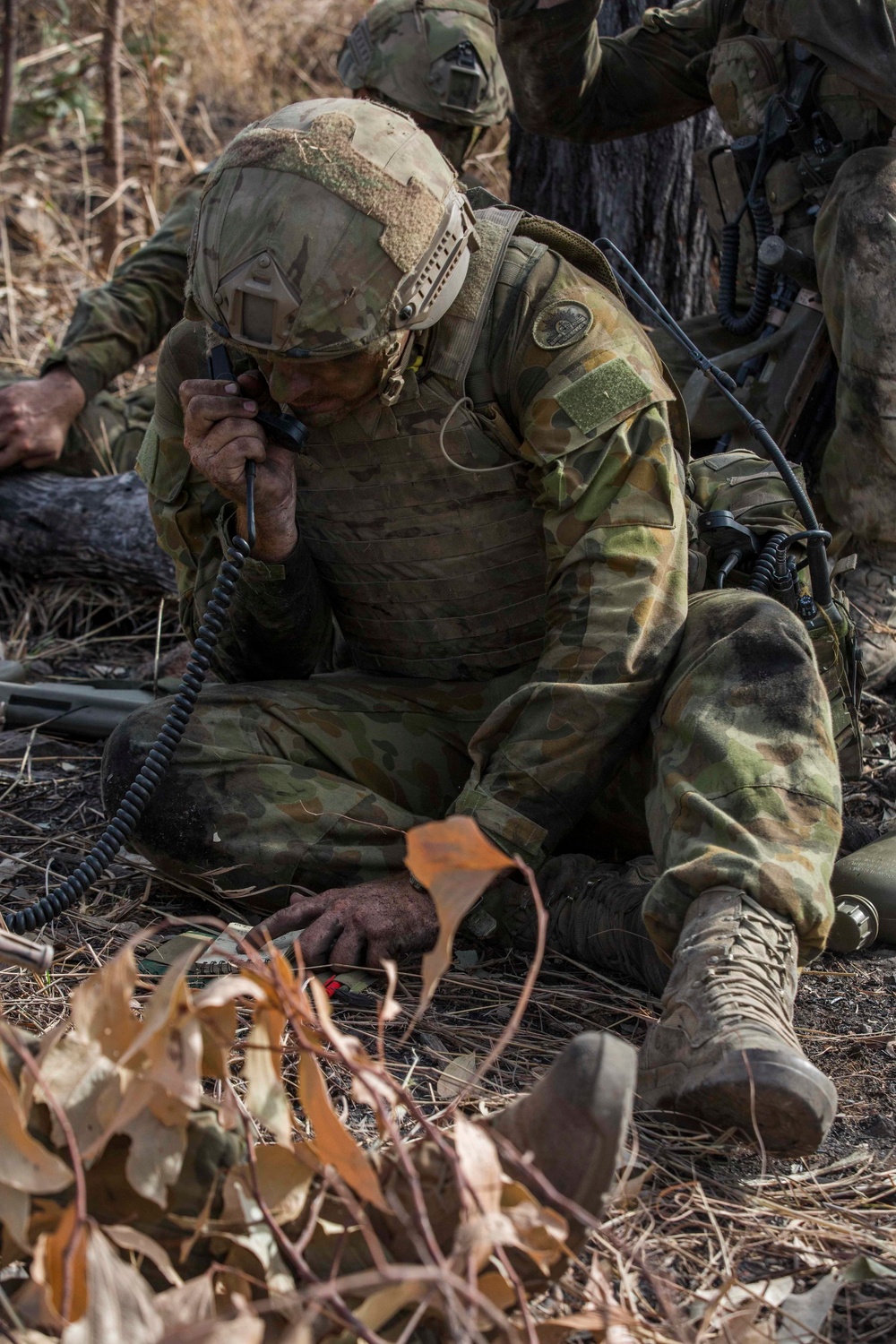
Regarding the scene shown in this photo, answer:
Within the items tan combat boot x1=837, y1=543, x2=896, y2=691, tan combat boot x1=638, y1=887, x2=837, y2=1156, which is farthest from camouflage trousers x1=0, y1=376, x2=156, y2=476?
tan combat boot x1=638, y1=887, x2=837, y2=1156

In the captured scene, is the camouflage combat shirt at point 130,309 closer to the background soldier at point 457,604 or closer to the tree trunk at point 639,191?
the tree trunk at point 639,191

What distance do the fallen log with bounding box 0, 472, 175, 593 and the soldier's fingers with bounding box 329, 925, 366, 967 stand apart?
2.38 m

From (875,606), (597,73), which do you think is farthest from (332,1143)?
(597,73)

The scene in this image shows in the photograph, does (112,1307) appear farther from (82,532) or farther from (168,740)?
(82,532)

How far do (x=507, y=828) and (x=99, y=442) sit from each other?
123 inches

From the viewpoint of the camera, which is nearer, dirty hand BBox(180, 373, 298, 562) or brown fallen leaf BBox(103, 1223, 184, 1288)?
brown fallen leaf BBox(103, 1223, 184, 1288)

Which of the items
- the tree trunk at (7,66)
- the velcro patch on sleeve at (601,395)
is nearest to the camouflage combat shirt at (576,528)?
the velcro patch on sleeve at (601,395)

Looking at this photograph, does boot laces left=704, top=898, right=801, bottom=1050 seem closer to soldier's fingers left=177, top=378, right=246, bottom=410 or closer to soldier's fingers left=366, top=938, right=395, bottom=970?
soldier's fingers left=366, top=938, right=395, bottom=970

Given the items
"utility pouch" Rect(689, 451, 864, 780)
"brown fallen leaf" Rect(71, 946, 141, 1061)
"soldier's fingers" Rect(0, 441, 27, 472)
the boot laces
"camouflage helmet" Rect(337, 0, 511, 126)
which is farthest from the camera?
"soldier's fingers" Rect(0, 441, 27, 472)

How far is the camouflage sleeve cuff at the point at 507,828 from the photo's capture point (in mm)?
2453

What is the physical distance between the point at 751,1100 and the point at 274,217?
1604 mm

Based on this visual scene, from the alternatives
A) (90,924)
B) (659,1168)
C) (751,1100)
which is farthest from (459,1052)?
(90,924)

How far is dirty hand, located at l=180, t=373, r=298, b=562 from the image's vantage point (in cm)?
253

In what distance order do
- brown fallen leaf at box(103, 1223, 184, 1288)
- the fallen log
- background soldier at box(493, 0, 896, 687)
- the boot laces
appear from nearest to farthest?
brown fallen leaf at box(103, 1223, 184, 1288), the boot laces, background soldier at box(493, 0, 896, 687), the fallen log
